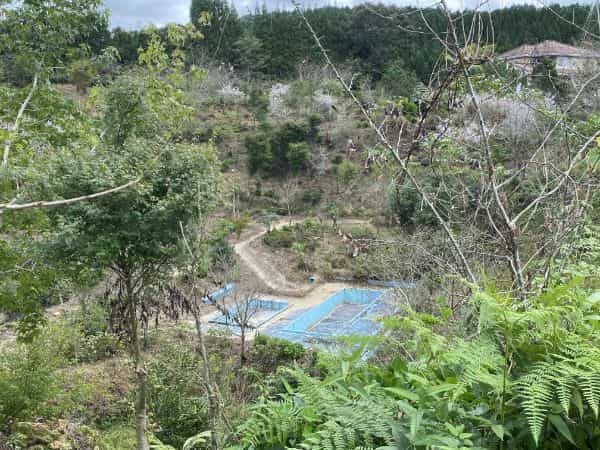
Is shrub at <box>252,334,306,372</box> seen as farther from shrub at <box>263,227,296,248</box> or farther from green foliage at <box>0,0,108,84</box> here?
shrub at <box>263,227,296,248</box>

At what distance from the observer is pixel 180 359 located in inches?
301

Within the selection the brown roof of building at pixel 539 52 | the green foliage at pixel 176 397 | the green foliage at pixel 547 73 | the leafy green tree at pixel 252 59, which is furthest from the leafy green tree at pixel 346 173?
the green foliage at pixel 547 73

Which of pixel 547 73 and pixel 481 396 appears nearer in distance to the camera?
pixel 481 396

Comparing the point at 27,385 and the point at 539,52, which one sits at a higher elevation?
the point at 539,52

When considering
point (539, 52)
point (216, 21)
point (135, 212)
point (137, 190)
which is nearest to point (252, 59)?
point (216, 21)

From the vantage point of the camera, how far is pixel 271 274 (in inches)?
539

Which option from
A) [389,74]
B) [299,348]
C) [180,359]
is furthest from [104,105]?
[389,74]

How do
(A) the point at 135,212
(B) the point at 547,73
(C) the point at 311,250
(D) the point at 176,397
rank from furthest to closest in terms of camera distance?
(C) the point at 311,250
(D) the point at 176,397
(A) the point at 135,212
(B) the point at 547,73

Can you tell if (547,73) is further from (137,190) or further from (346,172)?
(346,172)

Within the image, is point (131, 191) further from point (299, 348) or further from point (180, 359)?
point (299, 348)

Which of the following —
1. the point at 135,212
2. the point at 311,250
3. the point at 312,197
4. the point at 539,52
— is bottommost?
the point at 311,250

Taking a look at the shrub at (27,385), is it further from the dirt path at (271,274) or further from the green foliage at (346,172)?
the green foliage at (346,172)

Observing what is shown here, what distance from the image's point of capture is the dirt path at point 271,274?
12703 mm

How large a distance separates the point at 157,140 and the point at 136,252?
1.29m
